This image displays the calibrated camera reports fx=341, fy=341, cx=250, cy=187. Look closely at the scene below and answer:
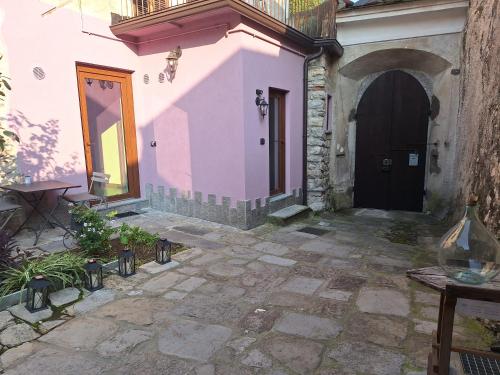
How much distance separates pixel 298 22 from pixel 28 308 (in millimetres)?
5960

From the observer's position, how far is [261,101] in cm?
464

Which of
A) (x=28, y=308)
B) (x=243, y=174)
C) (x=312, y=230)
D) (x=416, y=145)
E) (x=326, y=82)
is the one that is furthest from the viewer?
(x=416, y=145)

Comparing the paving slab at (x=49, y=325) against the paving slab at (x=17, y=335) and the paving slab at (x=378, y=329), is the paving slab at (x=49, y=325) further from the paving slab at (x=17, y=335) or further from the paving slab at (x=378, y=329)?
the paving slab at (x=378, y=329)

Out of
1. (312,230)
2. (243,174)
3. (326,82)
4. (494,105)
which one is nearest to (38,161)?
(243,174)

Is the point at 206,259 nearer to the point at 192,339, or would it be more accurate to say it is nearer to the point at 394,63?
the point at 192,339

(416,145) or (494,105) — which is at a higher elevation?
(494,105)

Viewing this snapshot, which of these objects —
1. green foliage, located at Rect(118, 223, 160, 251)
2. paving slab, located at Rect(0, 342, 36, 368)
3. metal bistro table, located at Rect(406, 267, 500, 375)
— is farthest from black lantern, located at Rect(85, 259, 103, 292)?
metal bistro table, located at Rect(406, 267, 500, 375)

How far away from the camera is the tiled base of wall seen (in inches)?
184

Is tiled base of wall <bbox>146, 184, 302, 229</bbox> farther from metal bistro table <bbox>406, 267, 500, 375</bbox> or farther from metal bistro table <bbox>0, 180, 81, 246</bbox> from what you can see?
metal bistro table <bbox>406, 267, 500, 375</bbox>

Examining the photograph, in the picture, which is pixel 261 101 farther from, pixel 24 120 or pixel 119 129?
pixel 24 120

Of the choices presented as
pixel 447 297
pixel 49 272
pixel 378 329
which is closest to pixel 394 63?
pixel 378 329

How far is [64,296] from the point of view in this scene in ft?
8.71

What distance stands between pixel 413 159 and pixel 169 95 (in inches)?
179

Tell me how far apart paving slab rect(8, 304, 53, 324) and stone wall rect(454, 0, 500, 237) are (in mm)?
3217
